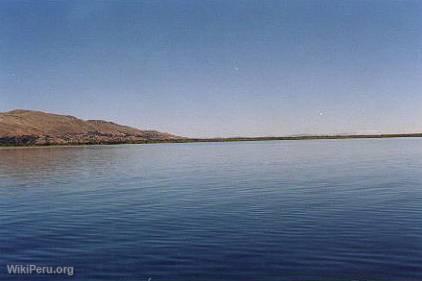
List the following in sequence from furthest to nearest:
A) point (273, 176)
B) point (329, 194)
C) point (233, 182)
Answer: point (273, 176)
point (233, 182)
point (329, 194)

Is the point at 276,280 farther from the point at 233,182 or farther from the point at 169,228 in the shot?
the point at 233,182

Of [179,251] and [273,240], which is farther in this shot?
[273,240]

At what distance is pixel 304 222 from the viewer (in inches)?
887

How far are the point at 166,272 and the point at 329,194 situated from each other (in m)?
20.7

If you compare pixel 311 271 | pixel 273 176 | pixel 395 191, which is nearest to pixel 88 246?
pixel 311 271

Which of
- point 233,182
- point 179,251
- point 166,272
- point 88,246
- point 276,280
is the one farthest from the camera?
point 233,182

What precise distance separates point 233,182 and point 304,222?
20.3 metres

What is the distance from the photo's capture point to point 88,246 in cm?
1875

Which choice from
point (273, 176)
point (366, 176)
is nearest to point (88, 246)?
point (273, 176)

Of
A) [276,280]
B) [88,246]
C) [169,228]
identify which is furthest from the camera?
[169,228]

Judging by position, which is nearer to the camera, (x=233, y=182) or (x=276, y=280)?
(x=276, y=280)

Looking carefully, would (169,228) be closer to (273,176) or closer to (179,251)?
(179,251)

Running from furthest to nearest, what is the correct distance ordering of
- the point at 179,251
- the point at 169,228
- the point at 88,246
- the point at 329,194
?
the point at 329,194
the point at 169,228
the point at 88,246
the point at 179,251

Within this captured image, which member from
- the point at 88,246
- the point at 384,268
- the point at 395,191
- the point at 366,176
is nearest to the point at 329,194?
the point at 395,191
